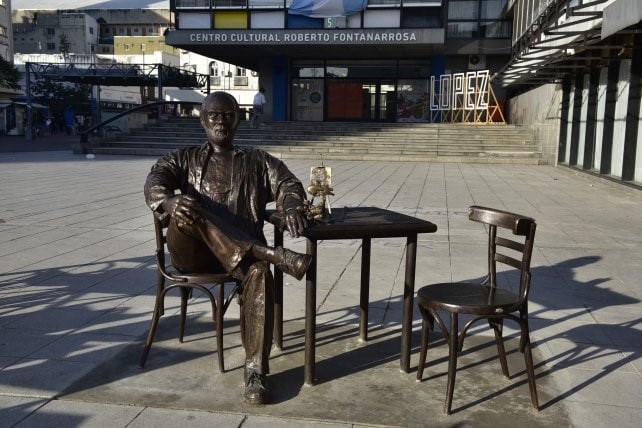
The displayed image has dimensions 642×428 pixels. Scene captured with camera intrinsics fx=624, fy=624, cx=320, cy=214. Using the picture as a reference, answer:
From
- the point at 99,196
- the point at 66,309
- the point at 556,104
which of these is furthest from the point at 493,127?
the point at 66,309

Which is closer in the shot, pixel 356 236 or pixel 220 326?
pixel 356 236

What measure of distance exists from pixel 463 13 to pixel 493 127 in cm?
891

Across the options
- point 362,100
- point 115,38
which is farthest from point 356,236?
point 115,38

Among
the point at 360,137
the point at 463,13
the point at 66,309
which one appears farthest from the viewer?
the point at 463,13

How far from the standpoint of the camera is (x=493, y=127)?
23.6 m

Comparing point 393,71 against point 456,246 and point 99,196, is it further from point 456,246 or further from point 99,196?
point 456,246

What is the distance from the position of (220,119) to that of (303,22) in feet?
79.8

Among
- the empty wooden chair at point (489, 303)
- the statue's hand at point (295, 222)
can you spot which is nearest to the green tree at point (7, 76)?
the statue's hand at point (295, 222)

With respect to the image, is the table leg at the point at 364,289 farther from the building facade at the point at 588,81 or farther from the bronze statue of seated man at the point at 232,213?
the building facade at the point at 588,81

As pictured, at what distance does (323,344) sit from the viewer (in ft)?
12.8

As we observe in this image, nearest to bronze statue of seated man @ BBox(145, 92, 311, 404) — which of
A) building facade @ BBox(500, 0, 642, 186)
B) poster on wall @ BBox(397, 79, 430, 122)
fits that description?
building facade @ BBox(500, 0, 642, 186)

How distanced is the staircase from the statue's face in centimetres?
1750

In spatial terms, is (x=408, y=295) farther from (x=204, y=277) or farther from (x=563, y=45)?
(x=563, y=45)

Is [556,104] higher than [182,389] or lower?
higher
